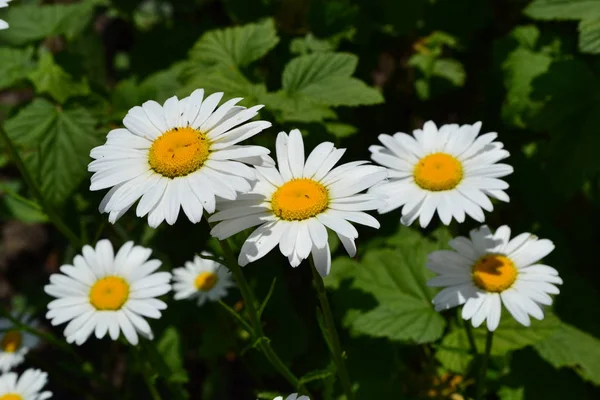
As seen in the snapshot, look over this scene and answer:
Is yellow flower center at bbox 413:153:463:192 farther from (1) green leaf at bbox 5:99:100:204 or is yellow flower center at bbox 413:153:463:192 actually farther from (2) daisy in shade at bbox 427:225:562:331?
(1) green leaf at bbox 5:99:100:204

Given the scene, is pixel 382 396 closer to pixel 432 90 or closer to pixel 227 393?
pixel 227 393

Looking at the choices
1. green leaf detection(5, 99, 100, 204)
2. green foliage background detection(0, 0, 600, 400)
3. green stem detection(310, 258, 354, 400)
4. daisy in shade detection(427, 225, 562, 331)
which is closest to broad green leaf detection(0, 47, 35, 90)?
green foliage background detection(0, 0, 600, 400)

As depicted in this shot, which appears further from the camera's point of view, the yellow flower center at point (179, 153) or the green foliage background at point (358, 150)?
the green foliage background at point (358, 150)

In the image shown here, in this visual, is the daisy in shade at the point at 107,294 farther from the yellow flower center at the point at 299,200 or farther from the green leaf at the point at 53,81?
the green leaf at the point at 53,81

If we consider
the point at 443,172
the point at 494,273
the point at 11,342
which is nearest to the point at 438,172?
the point at 443,172

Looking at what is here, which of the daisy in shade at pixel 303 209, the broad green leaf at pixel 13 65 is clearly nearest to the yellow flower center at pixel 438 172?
the daisy in shade at pixel 303 209

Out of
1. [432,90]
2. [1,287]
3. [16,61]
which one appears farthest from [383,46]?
[1,287]
